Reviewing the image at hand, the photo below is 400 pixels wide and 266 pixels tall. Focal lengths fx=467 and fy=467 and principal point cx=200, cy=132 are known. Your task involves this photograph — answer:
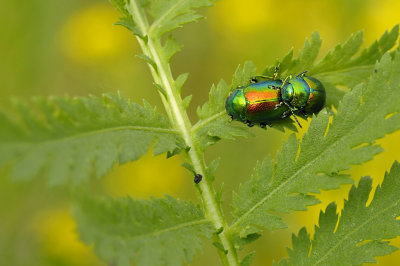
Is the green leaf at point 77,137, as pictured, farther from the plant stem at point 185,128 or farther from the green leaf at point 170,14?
the green leaf at point 170,14

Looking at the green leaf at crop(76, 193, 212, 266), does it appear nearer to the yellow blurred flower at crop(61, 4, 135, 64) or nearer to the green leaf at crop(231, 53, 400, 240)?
the green leaf at crop(231, 53, 400, 240)

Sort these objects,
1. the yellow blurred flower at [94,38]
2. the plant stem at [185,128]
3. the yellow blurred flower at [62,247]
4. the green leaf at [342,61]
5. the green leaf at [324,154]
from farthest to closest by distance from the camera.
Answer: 1. the yellow blurred flower at [94,38]
2. the yellow blurred flower at [62,247]
3. the green leaf at [342,61]
4. the plant stem at [185,128]
5. the green leaf at [324,154]

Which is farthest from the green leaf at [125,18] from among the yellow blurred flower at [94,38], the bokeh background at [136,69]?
the yellow blurred flower at [94,38]

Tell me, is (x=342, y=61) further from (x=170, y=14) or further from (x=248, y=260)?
(x=248, y=260)

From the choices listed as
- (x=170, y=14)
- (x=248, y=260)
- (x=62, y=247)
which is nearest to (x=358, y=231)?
(x=248, y=260)

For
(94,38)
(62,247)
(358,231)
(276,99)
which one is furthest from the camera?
(94,38)

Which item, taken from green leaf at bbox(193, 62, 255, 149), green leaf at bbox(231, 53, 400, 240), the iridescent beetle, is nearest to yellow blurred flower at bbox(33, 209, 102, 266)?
the iridescent beetle

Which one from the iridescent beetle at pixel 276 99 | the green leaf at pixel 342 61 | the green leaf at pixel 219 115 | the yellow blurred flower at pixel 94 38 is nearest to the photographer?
the green leaf at pixel 219 115

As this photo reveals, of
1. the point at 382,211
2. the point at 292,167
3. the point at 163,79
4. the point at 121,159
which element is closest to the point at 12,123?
the point at 121,159

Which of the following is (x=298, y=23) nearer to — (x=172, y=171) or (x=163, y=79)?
(x=172, y=171)
